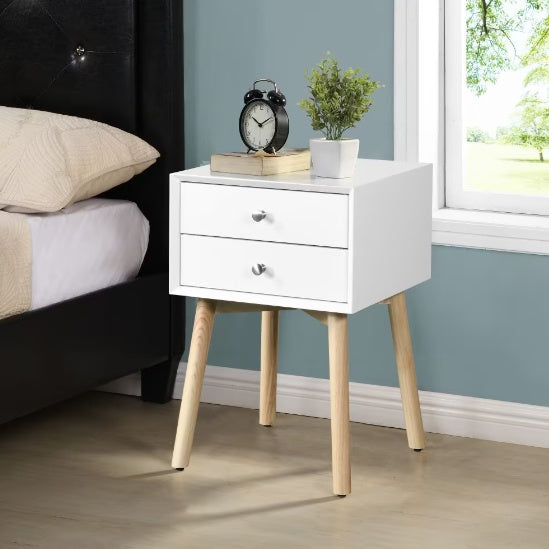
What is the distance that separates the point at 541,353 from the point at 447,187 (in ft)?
1.52

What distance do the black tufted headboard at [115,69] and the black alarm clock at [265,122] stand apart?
0.48 meters

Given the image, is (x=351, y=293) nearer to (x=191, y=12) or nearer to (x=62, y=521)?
(x=62, y=521)

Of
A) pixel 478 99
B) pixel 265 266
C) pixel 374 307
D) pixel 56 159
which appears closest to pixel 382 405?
pixel 374 307

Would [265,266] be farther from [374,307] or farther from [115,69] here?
[115,69]

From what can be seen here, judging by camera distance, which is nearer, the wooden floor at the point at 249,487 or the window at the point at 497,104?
the wooden floor at the point at 249,487

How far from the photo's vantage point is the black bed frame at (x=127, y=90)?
2.77m

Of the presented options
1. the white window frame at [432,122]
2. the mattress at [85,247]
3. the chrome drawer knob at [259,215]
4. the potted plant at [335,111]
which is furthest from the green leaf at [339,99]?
the mattress at [85,247]

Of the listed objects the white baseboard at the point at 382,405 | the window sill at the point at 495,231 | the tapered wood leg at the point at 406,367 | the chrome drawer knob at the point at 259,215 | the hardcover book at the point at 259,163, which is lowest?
the white baseboard at the point at 382,405

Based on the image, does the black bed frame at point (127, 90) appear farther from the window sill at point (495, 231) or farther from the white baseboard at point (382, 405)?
the window sill at point (495, 231)

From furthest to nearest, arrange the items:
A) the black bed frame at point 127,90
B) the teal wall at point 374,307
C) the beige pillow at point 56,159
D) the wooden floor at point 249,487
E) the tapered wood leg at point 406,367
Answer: the black bed frame at point 127,90
the teal wall at point 374,307
the tapered wood leg at point 406,367
the beige pillow at point 56,159
the wooden floor at point 249,487

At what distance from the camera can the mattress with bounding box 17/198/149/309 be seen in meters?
2.45

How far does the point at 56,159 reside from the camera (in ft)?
8.03

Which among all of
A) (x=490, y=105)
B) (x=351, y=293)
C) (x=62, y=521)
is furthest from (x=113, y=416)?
(x=490, y=105)

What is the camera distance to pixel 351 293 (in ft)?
7.25
